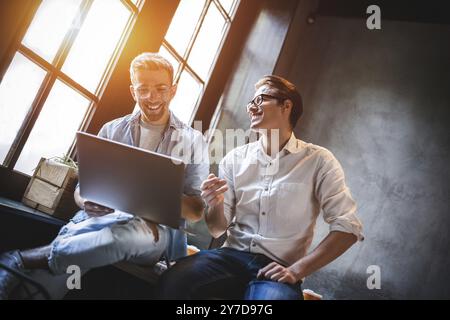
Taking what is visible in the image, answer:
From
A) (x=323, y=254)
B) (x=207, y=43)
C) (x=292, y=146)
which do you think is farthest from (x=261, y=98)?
(x=207, y=43)

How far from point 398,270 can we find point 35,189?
2.74 metres

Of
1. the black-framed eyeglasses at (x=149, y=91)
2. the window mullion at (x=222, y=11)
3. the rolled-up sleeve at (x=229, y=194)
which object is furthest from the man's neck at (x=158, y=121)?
the window mullion at (x=222, y=11)

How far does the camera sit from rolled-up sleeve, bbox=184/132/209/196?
192 cm

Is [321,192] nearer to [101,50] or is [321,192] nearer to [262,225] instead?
[262,225]

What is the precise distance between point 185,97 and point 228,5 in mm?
1014

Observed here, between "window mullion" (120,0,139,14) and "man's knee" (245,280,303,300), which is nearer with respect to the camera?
"man's knee" (245,280,303,300)

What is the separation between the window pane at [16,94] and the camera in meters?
1.79

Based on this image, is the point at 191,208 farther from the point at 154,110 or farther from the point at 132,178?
the point at 154,110

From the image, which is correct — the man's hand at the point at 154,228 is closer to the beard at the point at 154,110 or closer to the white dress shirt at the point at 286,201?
the white dress shirt at the point at 286,201

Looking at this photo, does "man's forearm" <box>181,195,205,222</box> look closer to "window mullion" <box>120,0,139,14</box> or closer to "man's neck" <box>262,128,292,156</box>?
"man's neck" <box>262,128,292,156</box>

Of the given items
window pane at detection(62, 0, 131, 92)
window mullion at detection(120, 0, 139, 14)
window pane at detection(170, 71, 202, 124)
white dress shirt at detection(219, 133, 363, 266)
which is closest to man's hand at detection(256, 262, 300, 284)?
white dress shirt at detection(219, 133, 363, 266)

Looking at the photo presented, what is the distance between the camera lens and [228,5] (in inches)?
133

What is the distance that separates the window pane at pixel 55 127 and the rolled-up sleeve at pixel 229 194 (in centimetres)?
89
